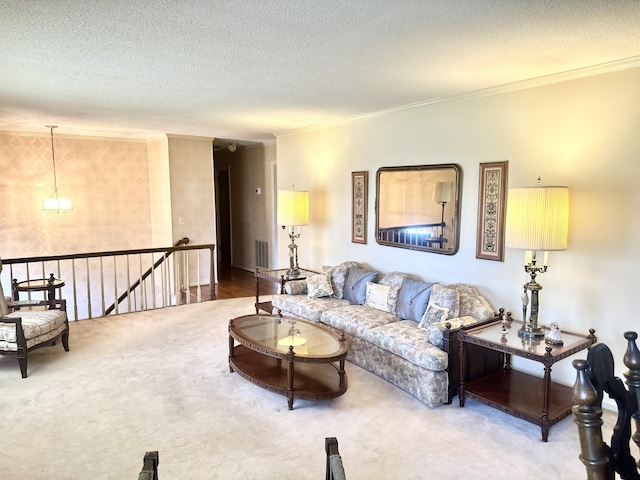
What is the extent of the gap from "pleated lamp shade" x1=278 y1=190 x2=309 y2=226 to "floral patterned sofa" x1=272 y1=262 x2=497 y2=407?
2.71 feet

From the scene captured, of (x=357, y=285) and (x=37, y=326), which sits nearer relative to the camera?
(x=37, y=326)

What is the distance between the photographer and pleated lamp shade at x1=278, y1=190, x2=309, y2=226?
5590 millimetres

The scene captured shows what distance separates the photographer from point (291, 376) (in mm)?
3242

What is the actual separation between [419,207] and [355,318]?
Result: 1356 millimetres

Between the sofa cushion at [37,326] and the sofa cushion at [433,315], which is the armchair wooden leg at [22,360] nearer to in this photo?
the sofa cushion at [37,326]

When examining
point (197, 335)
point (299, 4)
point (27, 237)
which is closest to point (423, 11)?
point (299, 4)

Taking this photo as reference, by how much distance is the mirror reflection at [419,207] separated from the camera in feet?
13.8

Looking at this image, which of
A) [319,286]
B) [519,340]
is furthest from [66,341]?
[519,340]

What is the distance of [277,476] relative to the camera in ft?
8.18

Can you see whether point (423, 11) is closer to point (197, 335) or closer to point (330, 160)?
point (330, 160)

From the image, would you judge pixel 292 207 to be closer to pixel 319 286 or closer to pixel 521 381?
pixel 319 286

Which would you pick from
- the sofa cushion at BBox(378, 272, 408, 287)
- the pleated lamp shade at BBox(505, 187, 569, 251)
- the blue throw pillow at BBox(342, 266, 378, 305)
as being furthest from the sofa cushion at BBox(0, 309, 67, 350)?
the pleated lamp shade at BBox(505, 187, 569, 251)

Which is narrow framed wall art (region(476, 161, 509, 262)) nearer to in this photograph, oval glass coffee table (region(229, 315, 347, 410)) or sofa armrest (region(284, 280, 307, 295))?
oval glass coffee table (region(229, 315, 347, 410))

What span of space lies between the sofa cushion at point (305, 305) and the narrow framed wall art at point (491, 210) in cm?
160
